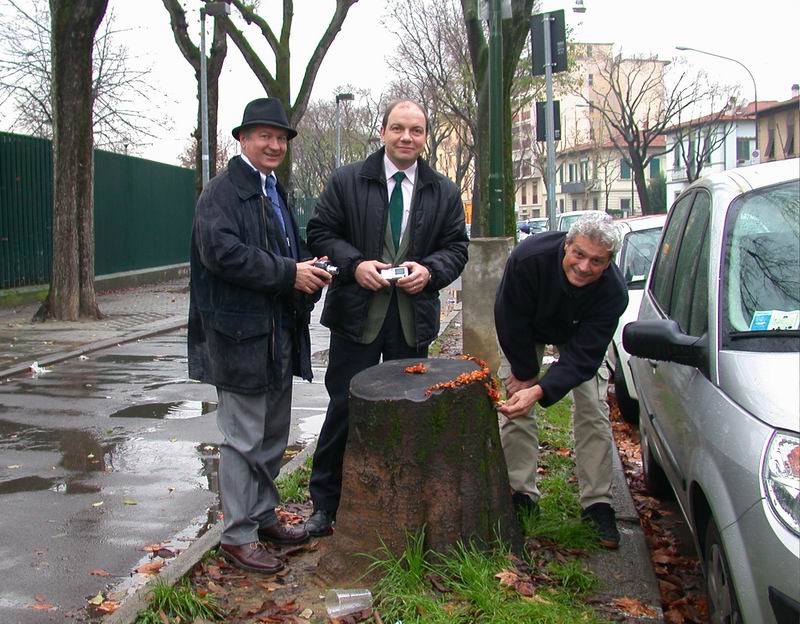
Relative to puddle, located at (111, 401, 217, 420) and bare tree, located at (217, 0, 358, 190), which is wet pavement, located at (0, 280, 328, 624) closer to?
puddle, located at (111, 401, 217, 420)

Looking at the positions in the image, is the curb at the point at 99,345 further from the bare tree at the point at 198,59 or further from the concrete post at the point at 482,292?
the bare tree at the point at 198,59

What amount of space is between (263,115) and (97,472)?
3.09 metres

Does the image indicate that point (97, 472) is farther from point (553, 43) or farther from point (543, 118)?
point (543, 118)

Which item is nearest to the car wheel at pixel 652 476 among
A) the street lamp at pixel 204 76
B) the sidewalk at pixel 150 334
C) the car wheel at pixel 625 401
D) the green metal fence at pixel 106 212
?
the sidewalk at pixel 150 334

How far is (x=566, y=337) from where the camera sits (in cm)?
451

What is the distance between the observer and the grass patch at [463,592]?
3.45 m

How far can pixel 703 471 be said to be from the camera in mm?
3277

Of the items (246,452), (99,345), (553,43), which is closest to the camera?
(246,452)

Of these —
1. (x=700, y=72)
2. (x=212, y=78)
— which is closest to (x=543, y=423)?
(x=212, y=78)

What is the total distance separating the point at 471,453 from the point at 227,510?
1.15 meters

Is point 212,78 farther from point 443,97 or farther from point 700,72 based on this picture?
point 700,72

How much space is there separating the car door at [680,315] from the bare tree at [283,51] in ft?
55.8

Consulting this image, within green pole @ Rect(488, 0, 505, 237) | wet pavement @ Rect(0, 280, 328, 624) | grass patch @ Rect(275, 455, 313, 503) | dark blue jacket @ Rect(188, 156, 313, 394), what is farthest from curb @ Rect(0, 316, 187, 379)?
dark blue jacket @ Rect(188, 156, 313, 394)

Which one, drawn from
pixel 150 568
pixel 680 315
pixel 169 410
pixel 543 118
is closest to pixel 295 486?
pixel 150 568
